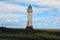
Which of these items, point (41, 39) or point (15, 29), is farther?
point (15, 29)

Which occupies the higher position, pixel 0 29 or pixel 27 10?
pixel 27 10

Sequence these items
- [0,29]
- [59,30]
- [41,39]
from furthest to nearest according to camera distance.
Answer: [59,30] < [0,29] < [41,39]

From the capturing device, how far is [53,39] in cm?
1095

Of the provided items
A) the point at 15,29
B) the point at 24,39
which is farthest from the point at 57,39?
the point at 15,29

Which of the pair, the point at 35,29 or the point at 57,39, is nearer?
the point at 57,39

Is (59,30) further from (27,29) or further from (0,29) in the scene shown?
(0,29)

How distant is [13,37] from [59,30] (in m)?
4.35

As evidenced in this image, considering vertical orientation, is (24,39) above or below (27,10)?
below

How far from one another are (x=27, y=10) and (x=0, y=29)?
6.98 feet

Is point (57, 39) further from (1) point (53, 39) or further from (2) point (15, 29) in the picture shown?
(2) point (15, 29)

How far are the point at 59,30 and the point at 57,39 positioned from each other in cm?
342

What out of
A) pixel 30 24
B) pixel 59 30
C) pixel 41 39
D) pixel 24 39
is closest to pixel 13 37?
pixel 24 39

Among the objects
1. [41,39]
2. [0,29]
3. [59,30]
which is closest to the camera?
[41,39]

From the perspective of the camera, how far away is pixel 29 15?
46.3 feet
